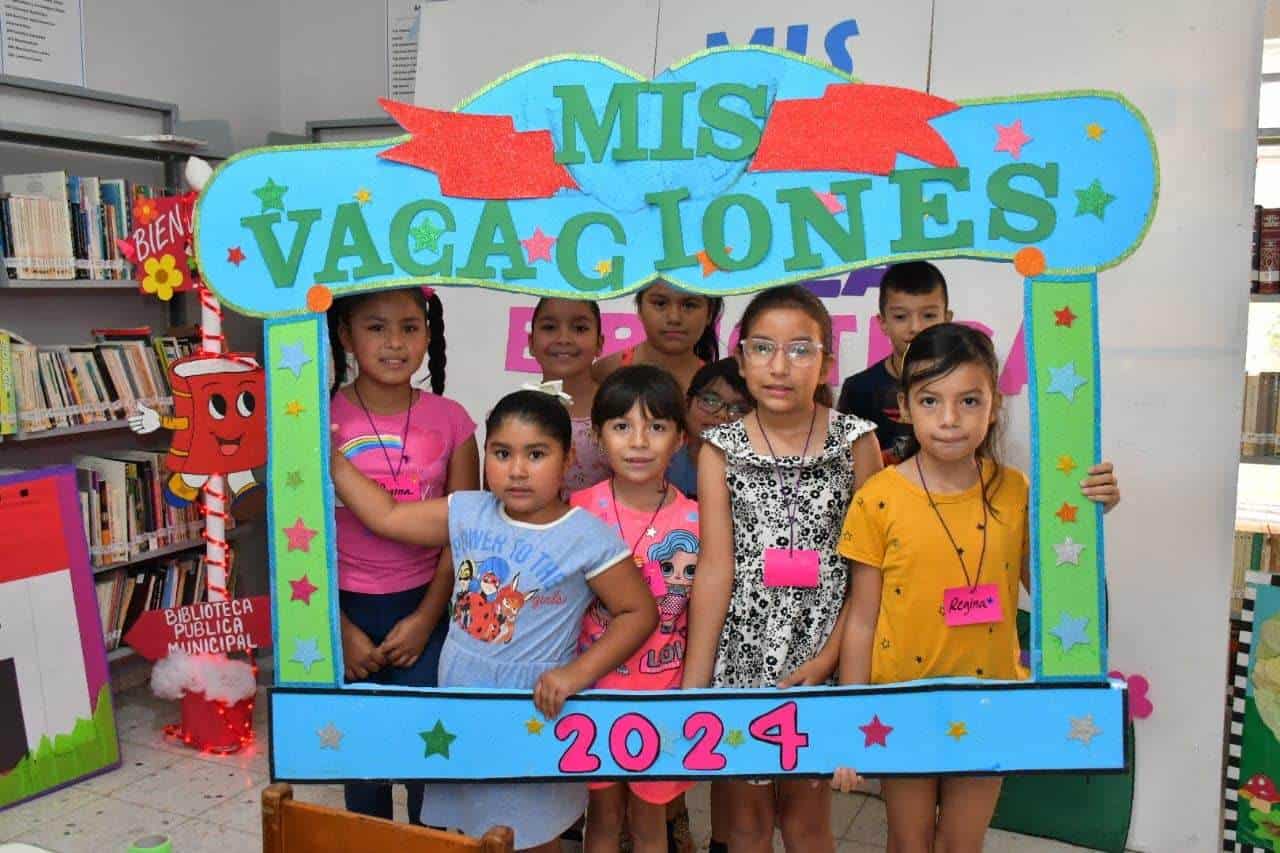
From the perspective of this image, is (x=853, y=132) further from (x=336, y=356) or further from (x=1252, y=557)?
(x=1252, y=557)

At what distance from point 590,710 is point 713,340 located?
1.20 metres

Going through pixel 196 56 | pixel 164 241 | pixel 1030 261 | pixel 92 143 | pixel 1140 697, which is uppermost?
pixel 196 56

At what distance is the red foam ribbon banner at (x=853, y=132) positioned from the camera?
166cm

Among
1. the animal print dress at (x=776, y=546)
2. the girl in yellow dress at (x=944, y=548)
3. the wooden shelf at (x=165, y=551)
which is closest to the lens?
the girl in yellow dress at (x=944, y=548)

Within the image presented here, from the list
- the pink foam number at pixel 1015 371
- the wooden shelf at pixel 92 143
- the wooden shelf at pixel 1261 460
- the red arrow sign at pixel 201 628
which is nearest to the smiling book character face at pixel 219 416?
the red arrow sign at pixel 201 628

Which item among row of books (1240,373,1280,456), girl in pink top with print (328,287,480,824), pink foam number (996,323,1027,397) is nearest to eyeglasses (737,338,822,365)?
girl in pink top with print (328,287,480,824)

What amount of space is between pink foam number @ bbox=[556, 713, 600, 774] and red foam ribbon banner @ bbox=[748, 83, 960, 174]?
963mm

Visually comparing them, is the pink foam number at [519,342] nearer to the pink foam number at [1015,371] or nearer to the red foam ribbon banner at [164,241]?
the red foam ribbon banner at [164,241]

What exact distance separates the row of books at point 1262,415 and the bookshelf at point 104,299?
346cm

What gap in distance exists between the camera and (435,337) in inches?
91.7

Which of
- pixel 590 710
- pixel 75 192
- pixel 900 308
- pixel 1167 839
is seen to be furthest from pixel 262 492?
pixel 1167 839

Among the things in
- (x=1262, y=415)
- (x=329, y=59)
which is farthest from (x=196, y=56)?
(x=1262, y=415)

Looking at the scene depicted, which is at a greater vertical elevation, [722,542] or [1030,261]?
[1030,261]

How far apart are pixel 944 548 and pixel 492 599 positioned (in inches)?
30.8
